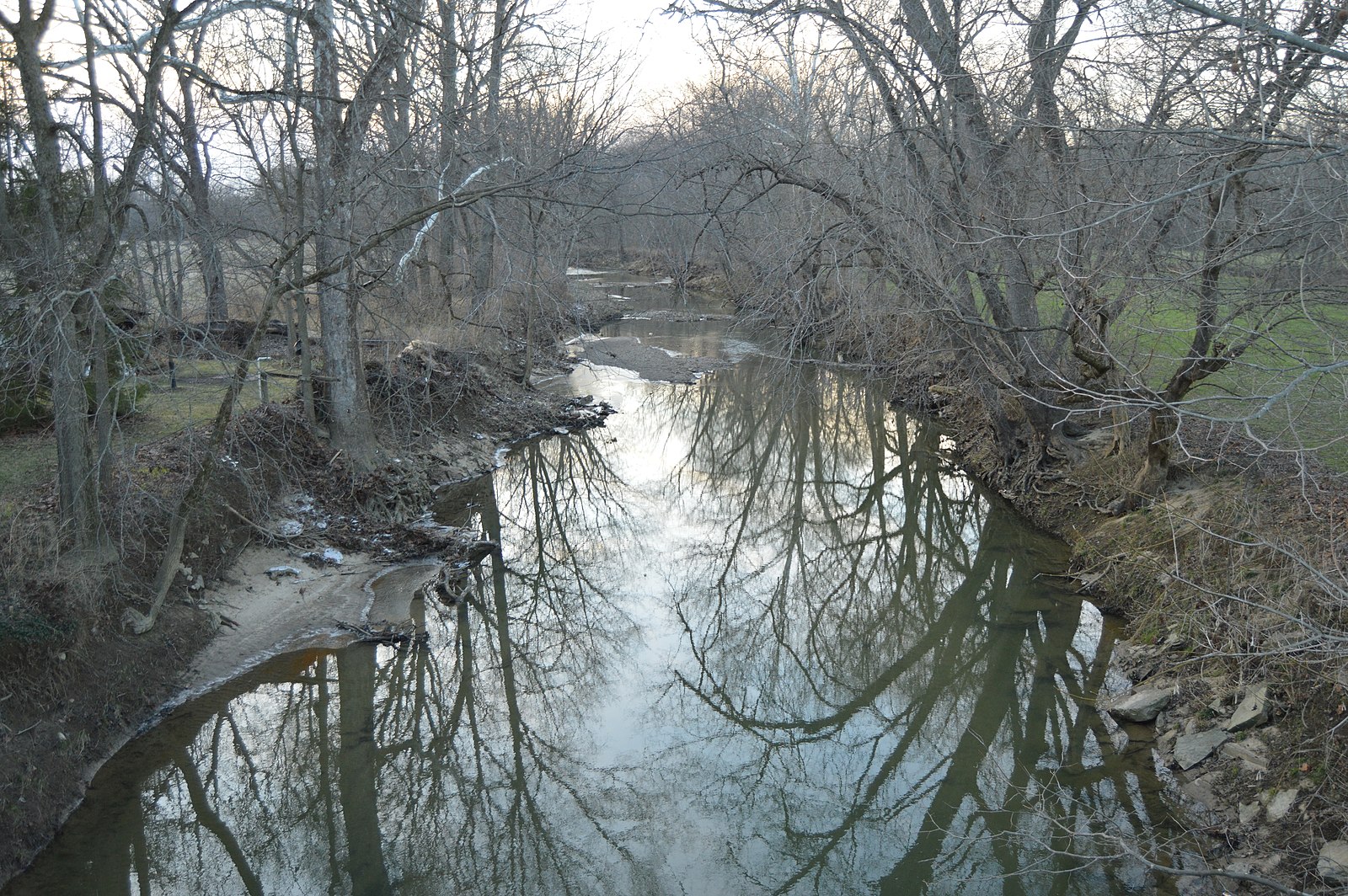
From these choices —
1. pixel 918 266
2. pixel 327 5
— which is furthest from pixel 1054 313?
pixel 327 5

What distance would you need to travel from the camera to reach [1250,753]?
708 centimetres

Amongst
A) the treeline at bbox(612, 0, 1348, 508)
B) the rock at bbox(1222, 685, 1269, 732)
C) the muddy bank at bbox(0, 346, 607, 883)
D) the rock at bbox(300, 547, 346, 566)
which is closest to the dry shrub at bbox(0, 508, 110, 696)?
the muddy bank at bbox(0, 346, 607, 883)

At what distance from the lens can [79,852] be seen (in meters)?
6.74

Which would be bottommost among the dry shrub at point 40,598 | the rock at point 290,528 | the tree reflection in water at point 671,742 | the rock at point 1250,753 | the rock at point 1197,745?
the tree reflection in water at point 671,742

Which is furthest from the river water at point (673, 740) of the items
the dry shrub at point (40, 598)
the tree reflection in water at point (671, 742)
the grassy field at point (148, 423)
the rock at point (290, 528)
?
the grassy field at point (148, 423)

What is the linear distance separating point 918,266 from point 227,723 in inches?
358

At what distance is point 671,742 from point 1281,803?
4.76 meters

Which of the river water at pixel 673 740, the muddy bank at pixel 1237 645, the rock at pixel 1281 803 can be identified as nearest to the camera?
the muddy bank at pixel 1237 645

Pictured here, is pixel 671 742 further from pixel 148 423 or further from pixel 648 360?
pixel 648 360

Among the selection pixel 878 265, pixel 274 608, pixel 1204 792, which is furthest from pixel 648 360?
pixel 1204 792

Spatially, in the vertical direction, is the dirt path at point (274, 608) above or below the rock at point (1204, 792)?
above

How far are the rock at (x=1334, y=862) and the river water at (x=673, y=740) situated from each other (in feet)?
3.86

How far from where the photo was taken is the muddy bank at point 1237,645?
6227mm

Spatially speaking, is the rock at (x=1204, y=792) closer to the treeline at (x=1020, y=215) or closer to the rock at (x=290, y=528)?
the treeline at (x=1020, y=215)
